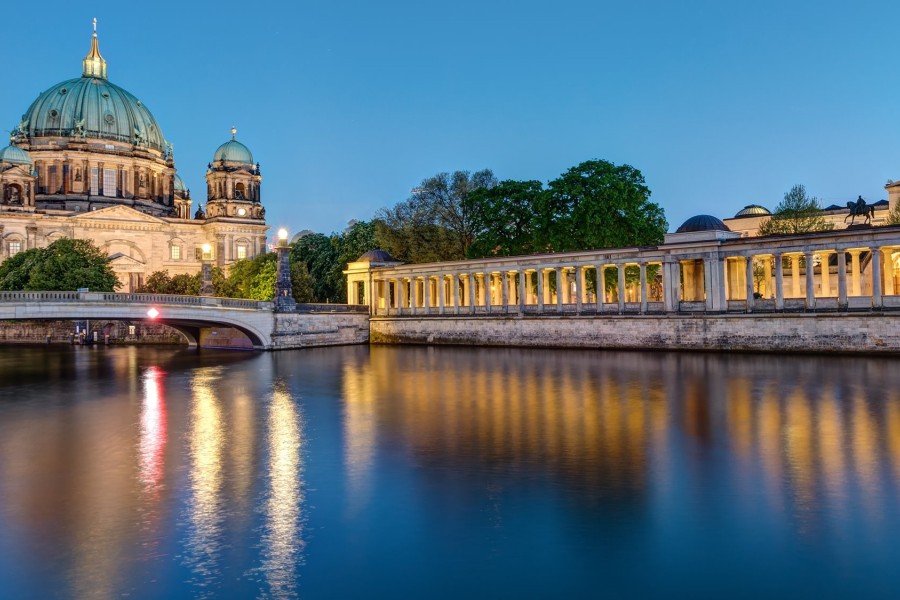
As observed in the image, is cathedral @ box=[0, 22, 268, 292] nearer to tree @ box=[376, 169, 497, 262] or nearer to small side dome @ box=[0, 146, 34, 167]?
small side dome @ box=[0, 146, 34, 167]

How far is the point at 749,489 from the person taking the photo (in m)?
13.2

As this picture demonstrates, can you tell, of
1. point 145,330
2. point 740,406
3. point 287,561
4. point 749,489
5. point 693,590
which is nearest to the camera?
point 693,590

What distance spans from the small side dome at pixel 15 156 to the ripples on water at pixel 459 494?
78.8 m

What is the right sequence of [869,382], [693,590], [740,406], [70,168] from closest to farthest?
[693,590], [740,406], [869,382], [70,168]

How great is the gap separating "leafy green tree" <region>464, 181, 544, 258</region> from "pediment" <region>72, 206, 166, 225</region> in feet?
172

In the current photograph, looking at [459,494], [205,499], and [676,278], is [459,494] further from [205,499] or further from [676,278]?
[676,278]

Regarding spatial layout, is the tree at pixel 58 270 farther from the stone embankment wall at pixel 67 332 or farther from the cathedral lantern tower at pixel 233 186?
the cathedral lantern tower at pixel 233 186

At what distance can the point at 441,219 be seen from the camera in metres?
73.1

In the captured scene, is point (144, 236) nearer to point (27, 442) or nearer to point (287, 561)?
point (27, 442)

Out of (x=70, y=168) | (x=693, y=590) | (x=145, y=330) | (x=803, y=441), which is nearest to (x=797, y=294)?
(x=803, y=441)

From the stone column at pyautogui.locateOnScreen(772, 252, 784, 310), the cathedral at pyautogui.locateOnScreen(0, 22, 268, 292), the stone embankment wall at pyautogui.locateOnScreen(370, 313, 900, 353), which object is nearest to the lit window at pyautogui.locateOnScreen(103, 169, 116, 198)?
the cathedral at pyautogui.locateOnScreen(0, 22, 268, 292)

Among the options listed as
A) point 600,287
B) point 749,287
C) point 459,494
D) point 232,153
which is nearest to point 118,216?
point 232,153

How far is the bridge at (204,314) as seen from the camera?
43.6 metres

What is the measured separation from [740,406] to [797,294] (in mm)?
35565
